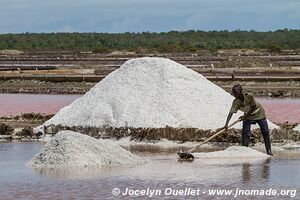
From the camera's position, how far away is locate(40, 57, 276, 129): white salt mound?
14828mm

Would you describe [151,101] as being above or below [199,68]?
above

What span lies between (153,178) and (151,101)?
4.64 m

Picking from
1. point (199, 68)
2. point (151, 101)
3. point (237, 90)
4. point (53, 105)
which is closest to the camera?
point (237, 90)

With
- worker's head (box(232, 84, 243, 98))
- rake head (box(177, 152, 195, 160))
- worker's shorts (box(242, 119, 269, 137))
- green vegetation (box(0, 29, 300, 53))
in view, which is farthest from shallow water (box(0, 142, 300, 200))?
green vegetation (box(0, 29, 300, 53))

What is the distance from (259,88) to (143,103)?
16041mm

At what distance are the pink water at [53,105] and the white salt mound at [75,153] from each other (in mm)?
7342

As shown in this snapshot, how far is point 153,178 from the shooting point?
10477 mm

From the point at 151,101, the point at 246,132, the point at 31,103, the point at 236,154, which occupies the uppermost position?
the point at 151,101

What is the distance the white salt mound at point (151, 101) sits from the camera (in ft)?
48.6

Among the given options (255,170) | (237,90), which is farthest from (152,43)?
(255,170)

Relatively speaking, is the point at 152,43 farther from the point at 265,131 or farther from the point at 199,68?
the point at 265,131

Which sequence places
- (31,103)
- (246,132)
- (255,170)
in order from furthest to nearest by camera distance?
(31,103) < (246,132) < (255,170)

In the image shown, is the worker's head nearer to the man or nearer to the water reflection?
the man

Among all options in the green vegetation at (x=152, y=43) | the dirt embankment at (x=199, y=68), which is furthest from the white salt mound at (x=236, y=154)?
the green vegetation at (x=152, y=43)
